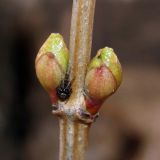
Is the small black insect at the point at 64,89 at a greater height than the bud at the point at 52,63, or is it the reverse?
the bud at the point at 52,63

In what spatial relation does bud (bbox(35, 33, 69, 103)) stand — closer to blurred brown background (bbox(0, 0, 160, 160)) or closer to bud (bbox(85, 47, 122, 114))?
bud (bbox(85, 47, 122, 114))

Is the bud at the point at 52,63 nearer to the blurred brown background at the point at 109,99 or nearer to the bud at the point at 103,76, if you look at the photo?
the bud at the point at 103,76

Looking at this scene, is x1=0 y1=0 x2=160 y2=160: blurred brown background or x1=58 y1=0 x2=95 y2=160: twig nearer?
x1=58 y1=0 x2=95 y2=160: twig

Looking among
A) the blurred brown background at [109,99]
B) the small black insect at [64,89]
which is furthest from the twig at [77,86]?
the blurred brown background at [109,99]

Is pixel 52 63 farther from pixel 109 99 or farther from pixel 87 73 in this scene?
pixel 109 99

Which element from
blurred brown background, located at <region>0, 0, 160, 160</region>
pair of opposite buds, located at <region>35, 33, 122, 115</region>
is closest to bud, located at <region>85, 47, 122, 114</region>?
pair of opposite buds, located at <region>35, 33, 122, 115</region>

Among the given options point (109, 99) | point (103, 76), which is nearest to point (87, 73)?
point (103, 76)

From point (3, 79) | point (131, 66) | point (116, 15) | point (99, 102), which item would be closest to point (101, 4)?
point (116, 15)
